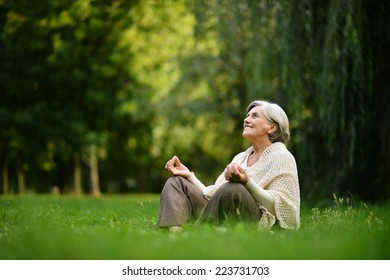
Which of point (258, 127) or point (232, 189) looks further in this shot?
point (258, 127)

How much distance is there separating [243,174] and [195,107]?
1208cm

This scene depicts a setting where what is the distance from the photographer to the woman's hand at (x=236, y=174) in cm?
382

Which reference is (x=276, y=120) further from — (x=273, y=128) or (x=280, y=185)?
(x=280, y=185)

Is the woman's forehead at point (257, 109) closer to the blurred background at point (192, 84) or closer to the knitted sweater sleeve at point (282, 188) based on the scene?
the knitted sweater sleeve at point (282, 188)

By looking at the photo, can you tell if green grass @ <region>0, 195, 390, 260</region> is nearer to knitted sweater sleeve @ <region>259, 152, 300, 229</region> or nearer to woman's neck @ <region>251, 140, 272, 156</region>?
knitted sweater sleeve @ <region>259, 152, 300, 229</region>

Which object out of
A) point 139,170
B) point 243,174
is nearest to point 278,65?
point 243,174

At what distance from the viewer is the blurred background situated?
7289mm

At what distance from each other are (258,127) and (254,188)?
632 mm

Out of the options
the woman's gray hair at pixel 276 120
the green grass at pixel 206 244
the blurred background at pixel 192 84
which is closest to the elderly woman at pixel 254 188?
the woman's gray hair at pixel 276 120

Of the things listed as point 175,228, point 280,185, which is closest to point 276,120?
point 280,185

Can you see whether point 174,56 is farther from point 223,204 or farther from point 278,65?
point 223,204

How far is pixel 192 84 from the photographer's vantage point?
16.1m

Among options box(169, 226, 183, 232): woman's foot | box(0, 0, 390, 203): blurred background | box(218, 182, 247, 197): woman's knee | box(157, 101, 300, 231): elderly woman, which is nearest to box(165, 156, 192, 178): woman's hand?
box(157, 101, 300, 231): elderly woman

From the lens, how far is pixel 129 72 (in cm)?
1733
